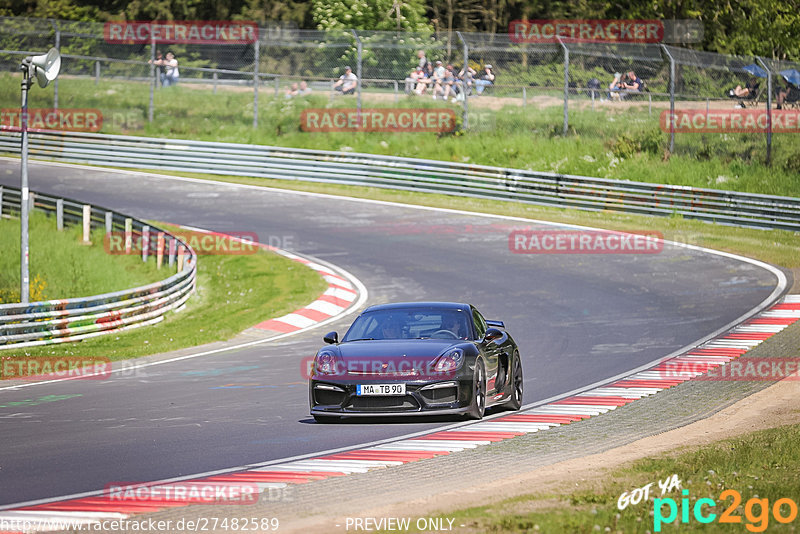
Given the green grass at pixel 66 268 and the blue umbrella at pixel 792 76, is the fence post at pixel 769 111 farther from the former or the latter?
the green grass at pixel 66 268

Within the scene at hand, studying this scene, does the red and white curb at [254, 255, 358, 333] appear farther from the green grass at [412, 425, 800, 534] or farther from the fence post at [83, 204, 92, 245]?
the green grass at [412, 425, 800, 534]

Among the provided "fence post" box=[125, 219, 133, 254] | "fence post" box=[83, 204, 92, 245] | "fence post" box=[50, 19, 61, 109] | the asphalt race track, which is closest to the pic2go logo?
the asphalt race track

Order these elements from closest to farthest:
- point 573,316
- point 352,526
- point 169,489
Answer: point 352,526, point 169,489, point 573,316

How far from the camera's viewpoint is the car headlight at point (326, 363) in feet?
37.1

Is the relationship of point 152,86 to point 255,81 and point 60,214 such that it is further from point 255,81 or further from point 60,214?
point 60,214

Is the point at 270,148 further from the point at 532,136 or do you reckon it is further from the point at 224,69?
the point at 532,136

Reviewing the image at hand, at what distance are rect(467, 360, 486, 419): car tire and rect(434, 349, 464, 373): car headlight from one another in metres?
0.21

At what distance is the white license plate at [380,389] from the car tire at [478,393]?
78 cm

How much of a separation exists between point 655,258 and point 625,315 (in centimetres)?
556

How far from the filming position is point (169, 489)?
8617mm

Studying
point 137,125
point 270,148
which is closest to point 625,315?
point 270,148

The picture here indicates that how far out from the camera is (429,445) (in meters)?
10.7

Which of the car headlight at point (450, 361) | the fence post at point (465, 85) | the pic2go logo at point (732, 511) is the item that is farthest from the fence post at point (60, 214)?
the pic2go logo at point (732, 511)

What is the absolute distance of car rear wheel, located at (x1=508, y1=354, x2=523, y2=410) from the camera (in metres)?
12.7
